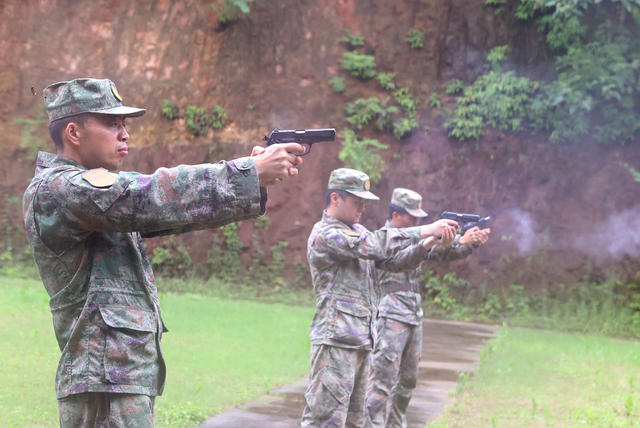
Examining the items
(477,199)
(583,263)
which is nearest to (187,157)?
(477,199)

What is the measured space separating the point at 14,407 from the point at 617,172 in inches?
572

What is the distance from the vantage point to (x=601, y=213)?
17.1 metres

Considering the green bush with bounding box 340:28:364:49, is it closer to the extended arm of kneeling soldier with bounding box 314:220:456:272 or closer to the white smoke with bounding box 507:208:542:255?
the white smoke with bounding box 507:208:542:255

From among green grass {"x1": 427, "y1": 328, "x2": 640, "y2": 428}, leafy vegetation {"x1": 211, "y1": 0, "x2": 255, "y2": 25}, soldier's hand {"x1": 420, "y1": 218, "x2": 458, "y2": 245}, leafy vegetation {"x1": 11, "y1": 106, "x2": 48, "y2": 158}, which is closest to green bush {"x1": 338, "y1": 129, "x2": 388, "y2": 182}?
leafy vegetation {"x1": 211, "y1": 0, "x2": 255, "y2": 25}

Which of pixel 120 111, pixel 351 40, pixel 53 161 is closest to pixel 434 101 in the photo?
pixel 351 40

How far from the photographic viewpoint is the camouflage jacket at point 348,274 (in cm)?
554

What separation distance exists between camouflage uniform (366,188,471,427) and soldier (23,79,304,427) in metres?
3.76

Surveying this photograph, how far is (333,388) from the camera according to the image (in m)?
5.35

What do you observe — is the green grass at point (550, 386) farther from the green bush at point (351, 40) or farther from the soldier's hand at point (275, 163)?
the green bush at point (351, 40)

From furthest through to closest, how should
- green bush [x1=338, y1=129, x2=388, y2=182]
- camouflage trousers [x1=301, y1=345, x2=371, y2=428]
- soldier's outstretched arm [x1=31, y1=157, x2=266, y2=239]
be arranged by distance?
green bush [x1=338, y1=129, x2=388, y2=182], camouflage trousers [x1=301, y1=345, x2=371, y2=428], soldier's outstretched arm [x1=31, y1=157, x2=266, y2=239]

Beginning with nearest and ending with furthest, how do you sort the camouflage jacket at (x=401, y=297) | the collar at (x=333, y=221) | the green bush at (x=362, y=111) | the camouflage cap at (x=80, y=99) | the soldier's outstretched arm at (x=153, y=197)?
the soldier's outstretched arm at (x=153, y=197)
the camouflage cap at (x=80, y=99)
the collar at (x=333, y=221)
the camouflage jacket at (x=401, y=297)
the green bush at (x=362, y=111)

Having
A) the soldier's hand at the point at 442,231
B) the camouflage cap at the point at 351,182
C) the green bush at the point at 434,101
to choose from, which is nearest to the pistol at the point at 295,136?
the camouflage cap at the point at 351,182

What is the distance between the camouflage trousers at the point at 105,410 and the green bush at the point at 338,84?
54.0ft

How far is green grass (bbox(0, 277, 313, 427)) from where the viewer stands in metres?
6.81
